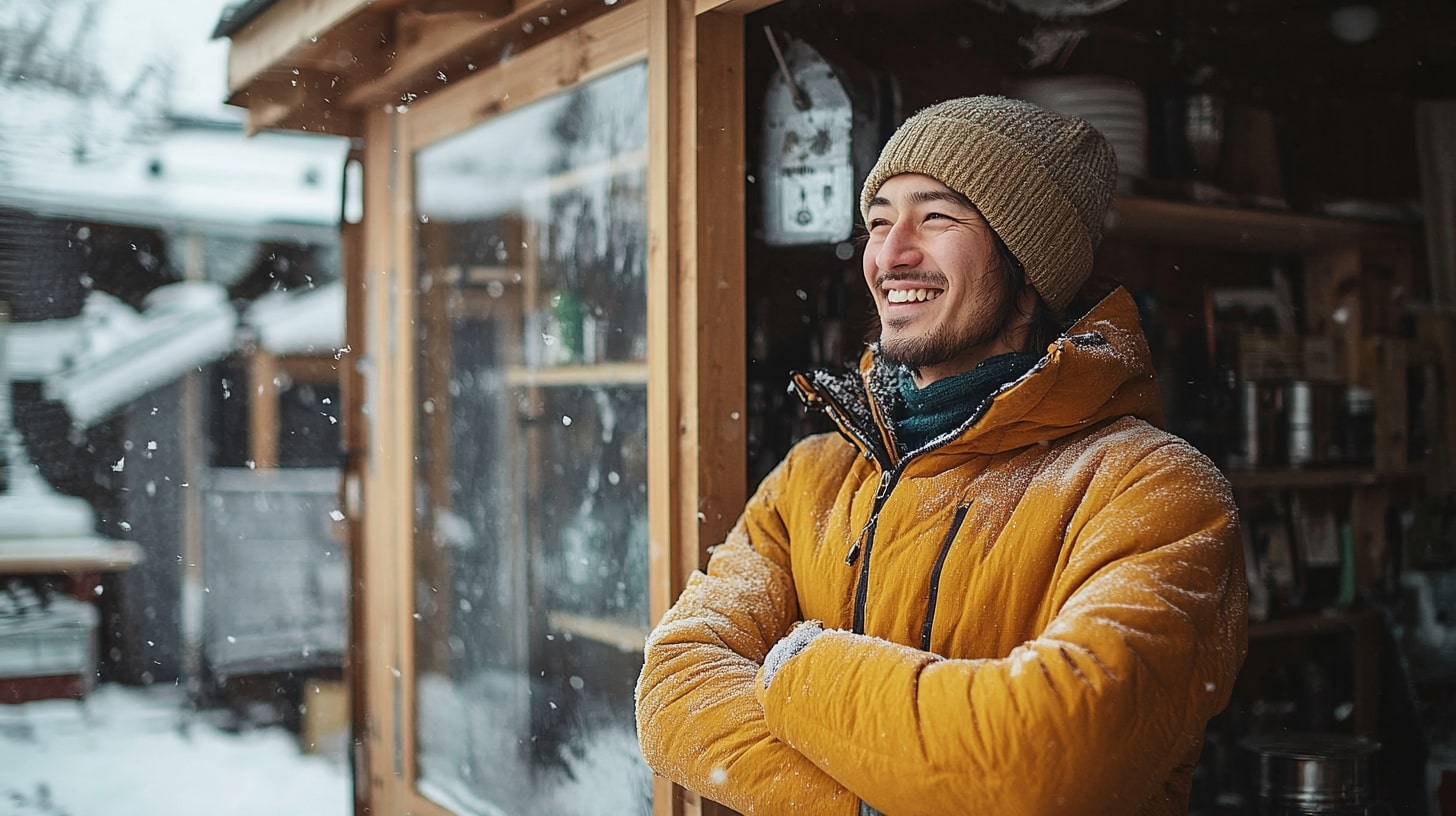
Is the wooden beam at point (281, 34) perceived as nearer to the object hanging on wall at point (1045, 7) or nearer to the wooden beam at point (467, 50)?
the wooden beam at point (467, 50)

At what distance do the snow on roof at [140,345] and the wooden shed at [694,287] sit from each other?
1530 mm

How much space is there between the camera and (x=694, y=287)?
1981 mm

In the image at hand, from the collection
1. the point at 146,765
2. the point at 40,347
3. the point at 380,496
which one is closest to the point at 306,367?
the point at 40,347

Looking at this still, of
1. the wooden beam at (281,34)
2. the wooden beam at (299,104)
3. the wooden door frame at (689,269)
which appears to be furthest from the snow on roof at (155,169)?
the wooden door frame at (689,269)

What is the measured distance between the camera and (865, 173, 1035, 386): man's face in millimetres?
1445

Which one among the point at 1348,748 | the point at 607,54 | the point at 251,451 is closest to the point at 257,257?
the point at 251,451

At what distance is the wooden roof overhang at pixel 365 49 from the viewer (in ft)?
7.59

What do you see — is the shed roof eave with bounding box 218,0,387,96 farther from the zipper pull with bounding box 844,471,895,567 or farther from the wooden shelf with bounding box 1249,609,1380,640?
the wooden shelf with bounding box 1249,609,1380,640

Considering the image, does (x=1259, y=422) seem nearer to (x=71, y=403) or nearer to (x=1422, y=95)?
(x=1422, y=95)

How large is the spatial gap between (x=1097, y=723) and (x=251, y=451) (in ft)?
15.5

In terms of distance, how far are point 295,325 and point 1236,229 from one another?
13.7 ft

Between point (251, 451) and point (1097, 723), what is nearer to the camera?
point (1097, 723)

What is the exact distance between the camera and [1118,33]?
8.46 feet

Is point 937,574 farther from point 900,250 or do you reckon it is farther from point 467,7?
point 467,7
